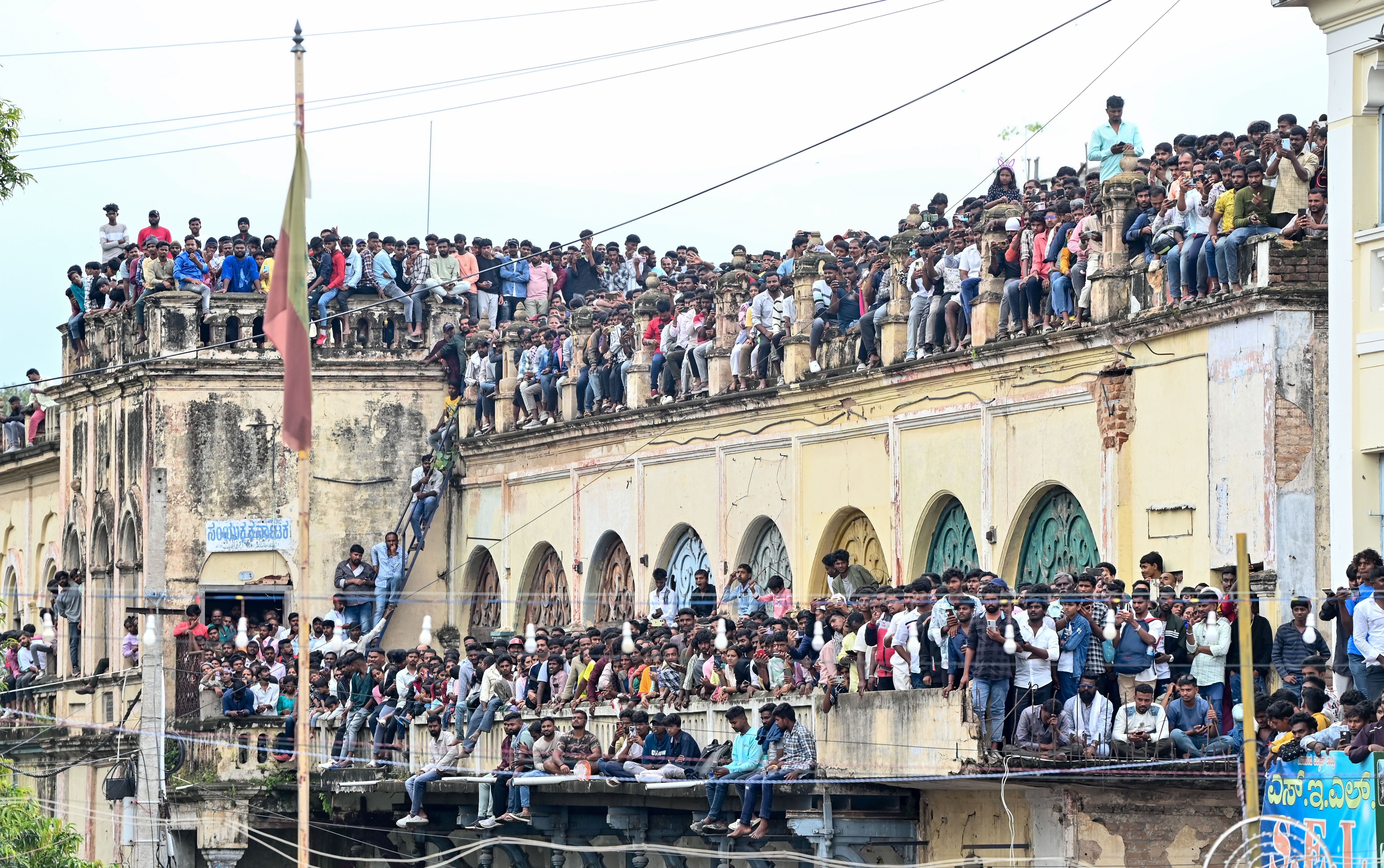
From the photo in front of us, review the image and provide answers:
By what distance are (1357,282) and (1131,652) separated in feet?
14.1

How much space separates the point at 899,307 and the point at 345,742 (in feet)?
30.8

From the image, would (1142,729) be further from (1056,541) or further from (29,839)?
(29,839)

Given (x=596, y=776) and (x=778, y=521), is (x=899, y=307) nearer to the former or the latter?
(x=778, y=521)

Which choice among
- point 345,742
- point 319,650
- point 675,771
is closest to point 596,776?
point 675,771

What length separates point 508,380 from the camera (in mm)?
42500

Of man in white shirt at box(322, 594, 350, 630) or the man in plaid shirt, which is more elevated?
man in white shirt at box(322, 594, 350, 630)

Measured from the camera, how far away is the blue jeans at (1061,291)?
2927 centimetres

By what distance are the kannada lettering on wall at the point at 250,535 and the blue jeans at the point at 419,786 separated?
11051 mm

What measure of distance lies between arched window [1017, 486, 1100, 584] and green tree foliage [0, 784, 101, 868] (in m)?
10.9

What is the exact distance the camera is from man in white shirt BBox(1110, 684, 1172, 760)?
2306cm

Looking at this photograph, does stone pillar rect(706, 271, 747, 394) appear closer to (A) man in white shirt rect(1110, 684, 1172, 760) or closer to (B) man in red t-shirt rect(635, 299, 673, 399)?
(B) man in red t-shirt rect(635, 299, 673, 399)

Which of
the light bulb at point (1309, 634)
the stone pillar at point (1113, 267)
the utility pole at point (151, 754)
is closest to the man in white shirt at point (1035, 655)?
the light bulb at point (1309, 634)

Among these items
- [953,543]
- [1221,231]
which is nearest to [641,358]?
[953,543]

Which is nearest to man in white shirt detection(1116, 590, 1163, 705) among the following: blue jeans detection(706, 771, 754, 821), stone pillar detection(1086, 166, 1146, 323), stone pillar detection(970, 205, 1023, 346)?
blue jeans detection(706, 771, 754, 821)
